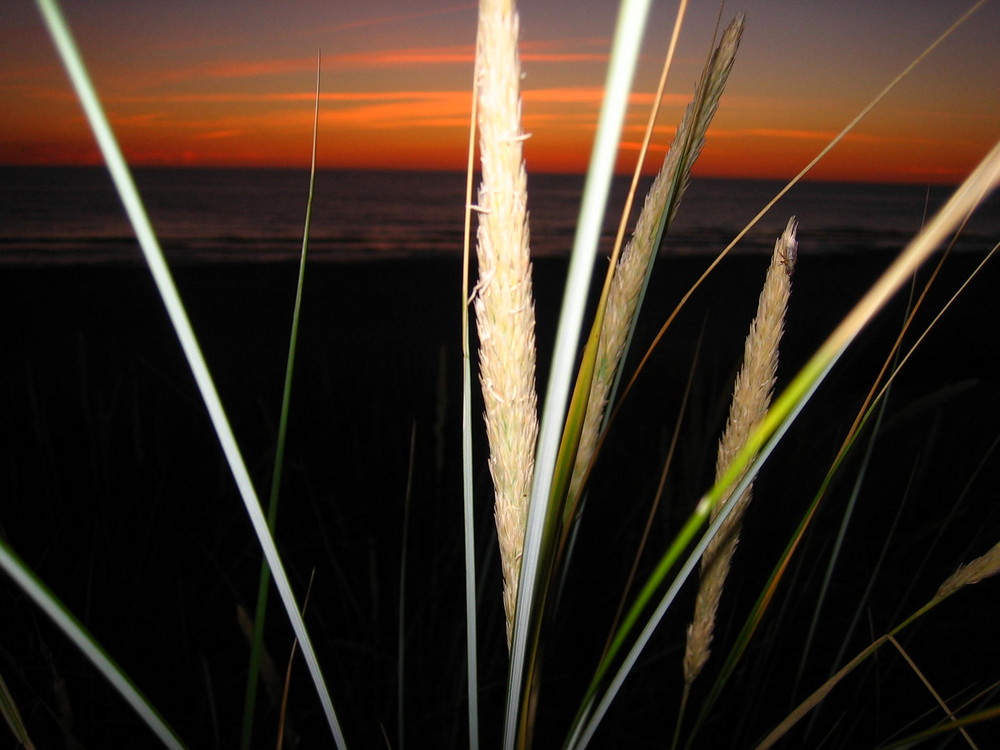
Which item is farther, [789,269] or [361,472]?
[361,472]

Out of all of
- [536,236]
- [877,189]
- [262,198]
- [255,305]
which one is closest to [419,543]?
[255,305]

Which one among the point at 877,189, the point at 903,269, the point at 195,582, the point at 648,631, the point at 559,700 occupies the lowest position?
the point at 559,700

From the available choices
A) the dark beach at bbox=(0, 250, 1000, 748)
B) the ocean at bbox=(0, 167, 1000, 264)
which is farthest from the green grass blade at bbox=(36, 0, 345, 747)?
the ocean at bbox=(0, 167, 1000, 264)

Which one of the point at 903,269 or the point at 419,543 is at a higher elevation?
the point at 903,269

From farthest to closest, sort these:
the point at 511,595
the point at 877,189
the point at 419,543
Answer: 1. the point at 877,189
2. the point at 419,543
3. the point at 511,595

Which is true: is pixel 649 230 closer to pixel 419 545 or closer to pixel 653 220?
pixel 653 220

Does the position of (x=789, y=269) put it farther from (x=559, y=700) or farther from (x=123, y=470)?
(x=123, y=470)

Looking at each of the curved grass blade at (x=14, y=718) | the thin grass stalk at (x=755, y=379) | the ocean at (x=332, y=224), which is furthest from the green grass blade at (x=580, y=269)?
the ocean at (x=332, y=224)

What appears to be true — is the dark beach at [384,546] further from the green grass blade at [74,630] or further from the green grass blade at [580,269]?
the green grass blade at [580,269]
